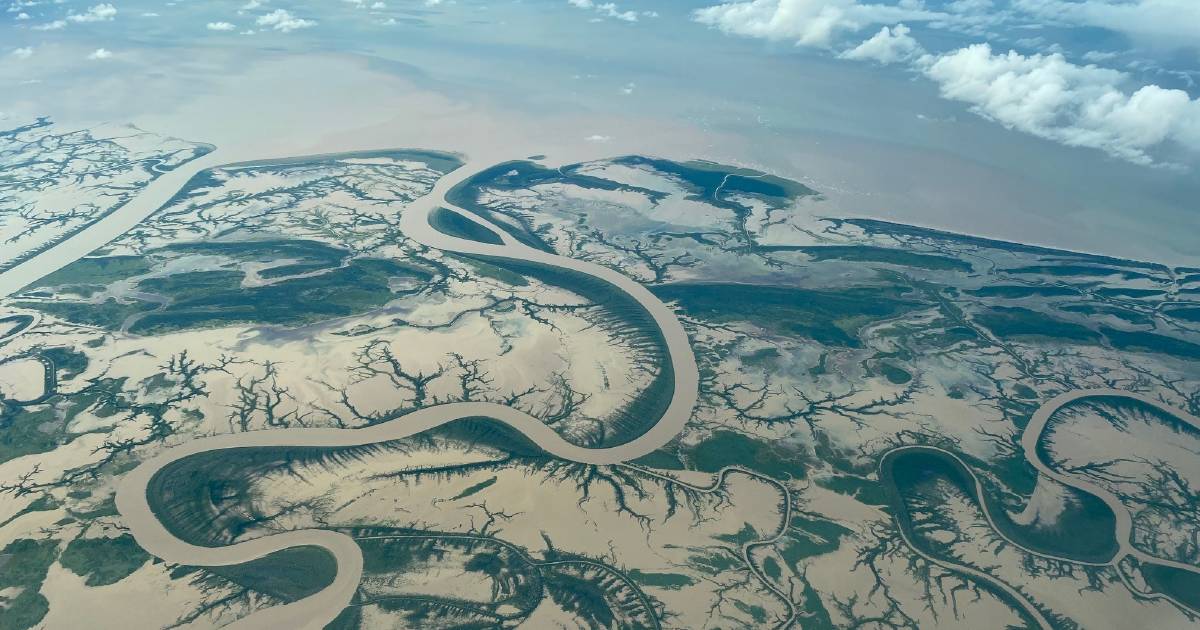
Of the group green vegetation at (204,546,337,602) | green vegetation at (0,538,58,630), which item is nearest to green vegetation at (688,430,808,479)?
green vegetation at (204,546,337,602)

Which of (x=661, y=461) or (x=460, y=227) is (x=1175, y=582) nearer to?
(x=661, y=461)

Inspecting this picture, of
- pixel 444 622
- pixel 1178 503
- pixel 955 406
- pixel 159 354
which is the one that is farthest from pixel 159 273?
pixel 1178 503

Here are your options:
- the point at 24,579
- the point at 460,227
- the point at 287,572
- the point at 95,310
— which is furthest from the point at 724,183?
the point at 24,579

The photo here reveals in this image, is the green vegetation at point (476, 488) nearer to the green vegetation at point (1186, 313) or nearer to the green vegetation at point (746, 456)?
the green vegetation at point (746, 456)

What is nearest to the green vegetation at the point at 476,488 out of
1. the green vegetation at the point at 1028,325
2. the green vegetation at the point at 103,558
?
the green vegetation at the point at 103,558

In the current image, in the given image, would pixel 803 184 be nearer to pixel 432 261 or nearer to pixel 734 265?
pixel 734 265
